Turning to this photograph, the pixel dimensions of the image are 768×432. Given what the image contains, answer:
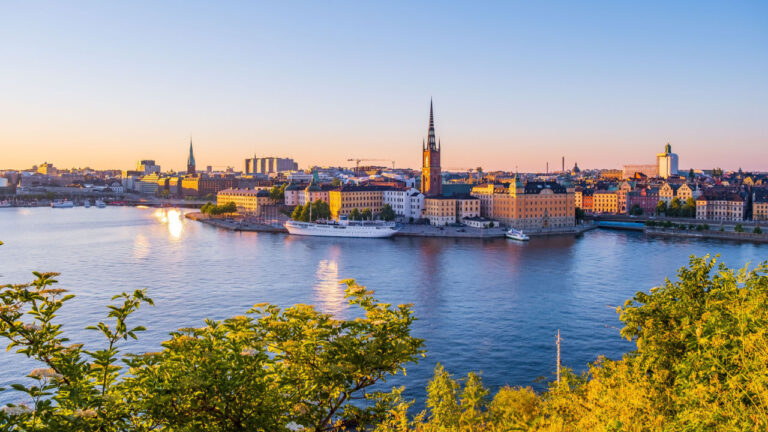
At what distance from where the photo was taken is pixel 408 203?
40969 mm

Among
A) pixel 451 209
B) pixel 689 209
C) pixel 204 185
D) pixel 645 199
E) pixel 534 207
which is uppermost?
pixel 204 185

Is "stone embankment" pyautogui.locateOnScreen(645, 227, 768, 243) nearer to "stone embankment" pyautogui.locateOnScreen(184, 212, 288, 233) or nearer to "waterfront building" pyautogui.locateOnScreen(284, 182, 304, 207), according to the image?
"stone embankment" pyautogui.locateOnScreen(184, 212, 288, 233)

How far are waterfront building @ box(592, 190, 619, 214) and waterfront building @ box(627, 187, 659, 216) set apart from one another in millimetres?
980

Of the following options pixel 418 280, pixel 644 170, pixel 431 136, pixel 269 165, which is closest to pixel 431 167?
pixel 431 136

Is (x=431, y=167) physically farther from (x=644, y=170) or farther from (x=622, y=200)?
(x=644, y=170)

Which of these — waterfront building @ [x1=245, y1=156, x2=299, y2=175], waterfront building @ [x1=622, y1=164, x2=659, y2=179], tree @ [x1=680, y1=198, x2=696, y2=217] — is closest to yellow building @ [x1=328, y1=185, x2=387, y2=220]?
tree @ [x1=680, y1=198, x2=696, y2=217]

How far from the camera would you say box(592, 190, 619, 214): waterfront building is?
156 feet

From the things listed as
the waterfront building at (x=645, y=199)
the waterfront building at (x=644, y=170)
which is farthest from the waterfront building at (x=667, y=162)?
the waterfront building at (x=645, y=199)

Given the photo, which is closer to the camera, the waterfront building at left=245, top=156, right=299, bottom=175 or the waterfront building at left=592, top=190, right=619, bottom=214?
the waterfront building at left=592, top=190, right=619, bottom=214

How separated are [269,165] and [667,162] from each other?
78.4 meters

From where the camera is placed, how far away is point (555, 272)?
64.3 ft

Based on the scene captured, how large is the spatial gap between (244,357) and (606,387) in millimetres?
3708

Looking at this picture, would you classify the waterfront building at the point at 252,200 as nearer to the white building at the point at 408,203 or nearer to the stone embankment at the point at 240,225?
the stone embankment at the point at 240,225

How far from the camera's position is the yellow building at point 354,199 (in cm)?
4081
